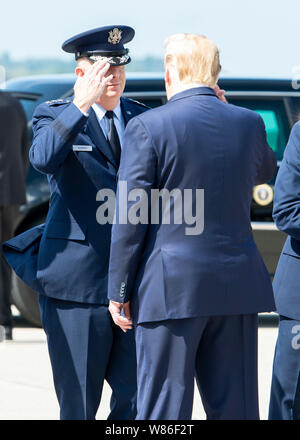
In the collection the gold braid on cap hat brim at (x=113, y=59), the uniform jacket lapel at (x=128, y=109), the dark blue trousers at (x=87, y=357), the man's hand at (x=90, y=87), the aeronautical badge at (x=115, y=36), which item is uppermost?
the aeronautical badge at (x=115, y=36)

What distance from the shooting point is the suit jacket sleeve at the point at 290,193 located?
4.05 meters

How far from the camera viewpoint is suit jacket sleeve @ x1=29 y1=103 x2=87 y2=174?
3840 millimetres

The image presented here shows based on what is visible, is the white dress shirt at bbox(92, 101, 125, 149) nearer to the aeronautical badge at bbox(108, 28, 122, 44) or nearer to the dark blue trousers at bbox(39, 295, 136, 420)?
the aeronautical badge at bbox(108, 28, 122, 44)

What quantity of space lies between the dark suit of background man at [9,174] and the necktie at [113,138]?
3.31m

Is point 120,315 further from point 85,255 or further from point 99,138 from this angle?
point 99,138

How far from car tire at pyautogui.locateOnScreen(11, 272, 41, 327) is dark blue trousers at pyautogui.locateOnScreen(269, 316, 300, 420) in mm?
3690

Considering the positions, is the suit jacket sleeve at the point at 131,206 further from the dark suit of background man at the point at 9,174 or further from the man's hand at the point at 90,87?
the dark suit of background man at the point at 9,174

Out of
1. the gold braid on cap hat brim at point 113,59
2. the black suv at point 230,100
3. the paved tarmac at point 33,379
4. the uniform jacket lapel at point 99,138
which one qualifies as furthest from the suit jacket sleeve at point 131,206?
the black suv at point 230,100

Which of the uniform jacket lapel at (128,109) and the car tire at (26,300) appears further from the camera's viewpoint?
the car tire at (26,300)

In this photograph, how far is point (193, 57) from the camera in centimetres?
352

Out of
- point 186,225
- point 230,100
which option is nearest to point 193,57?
point 186,225

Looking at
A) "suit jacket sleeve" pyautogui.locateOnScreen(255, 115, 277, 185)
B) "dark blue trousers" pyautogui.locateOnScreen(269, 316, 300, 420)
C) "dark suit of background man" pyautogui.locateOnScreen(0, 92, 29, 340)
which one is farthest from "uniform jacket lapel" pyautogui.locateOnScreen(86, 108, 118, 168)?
"dark suit of background man" pyautogui.locateOnScreen(0, 92, 29, 340)
